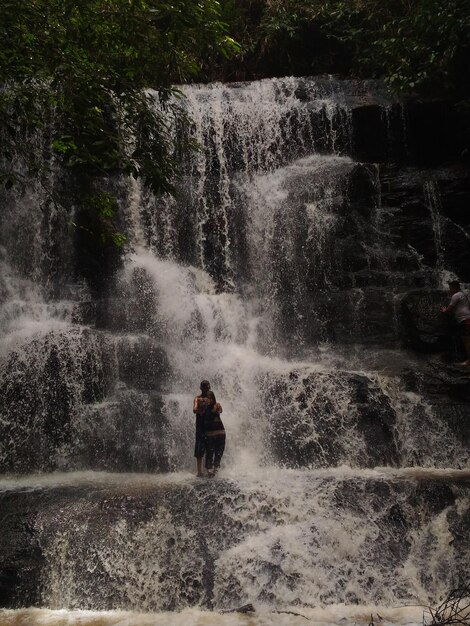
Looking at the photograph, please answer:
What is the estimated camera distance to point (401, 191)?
12.8 m

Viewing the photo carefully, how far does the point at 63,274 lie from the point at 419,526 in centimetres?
868

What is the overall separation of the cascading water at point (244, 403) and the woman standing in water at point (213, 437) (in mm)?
230

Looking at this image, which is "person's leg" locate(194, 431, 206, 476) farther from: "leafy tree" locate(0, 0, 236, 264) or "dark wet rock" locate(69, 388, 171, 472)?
"leafy tree" locate(0, 0, 236, 264)

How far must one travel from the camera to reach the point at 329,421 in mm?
8695

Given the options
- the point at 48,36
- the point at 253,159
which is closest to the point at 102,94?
the point at 48,36

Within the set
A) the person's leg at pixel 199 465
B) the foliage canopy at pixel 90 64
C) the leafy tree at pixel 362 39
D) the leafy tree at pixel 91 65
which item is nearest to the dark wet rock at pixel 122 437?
the person's leg at pixel 199 465

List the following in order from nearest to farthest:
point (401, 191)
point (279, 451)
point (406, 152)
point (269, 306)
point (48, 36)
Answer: point (48, 36) → point (279, 451) → point (269, 306) → point (401, 191) → point (406, 152)

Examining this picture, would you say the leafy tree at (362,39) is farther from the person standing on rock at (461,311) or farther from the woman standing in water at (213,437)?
the woman standing in water at (213,437)

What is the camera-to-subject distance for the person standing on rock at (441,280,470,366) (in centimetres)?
986

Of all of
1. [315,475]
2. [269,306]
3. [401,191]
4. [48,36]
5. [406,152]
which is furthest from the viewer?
[406,152]

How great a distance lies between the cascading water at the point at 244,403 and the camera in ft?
19.7

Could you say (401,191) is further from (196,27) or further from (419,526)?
(419,526)

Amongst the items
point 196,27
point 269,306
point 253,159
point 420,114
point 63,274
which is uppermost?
point 420,114

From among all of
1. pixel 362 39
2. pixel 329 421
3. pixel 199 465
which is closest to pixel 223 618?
pixel 199 465
